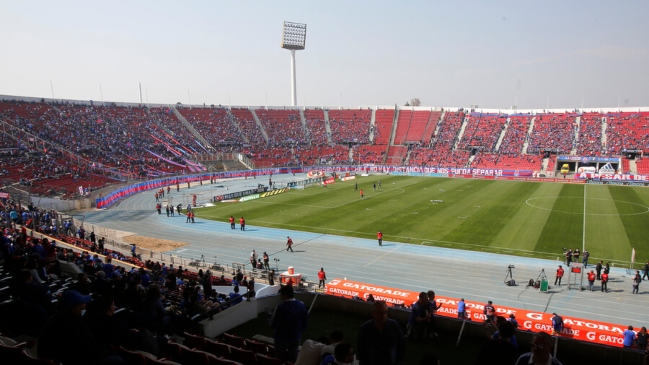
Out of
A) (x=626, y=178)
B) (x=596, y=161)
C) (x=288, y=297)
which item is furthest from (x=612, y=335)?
(x=596, y=161)

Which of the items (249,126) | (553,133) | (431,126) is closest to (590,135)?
(553,133)

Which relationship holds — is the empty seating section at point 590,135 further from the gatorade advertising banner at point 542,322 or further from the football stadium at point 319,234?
the gatorade advertising banner at point 542,322

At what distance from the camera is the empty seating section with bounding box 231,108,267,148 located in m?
85.2

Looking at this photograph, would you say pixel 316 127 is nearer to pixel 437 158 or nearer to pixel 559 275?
pixel 437 158

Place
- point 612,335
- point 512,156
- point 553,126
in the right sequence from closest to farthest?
point 612,335 → point 512,156 → point 553,126

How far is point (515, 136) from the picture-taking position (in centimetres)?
7988

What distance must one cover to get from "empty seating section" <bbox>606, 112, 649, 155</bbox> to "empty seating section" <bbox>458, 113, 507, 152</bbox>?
17535 mm

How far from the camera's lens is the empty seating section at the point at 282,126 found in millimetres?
87750

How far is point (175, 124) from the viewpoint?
80.9 metres

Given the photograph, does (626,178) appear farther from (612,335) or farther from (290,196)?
(612,335)

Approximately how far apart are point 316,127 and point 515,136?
39658mm

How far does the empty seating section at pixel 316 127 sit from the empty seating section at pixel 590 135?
45707 mm

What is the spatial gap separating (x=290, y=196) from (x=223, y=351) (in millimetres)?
41654

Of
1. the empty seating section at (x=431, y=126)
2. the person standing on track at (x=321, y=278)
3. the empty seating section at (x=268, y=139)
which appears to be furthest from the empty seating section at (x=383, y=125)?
the person standing on track at (x=321, y=278)
